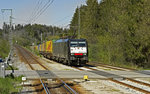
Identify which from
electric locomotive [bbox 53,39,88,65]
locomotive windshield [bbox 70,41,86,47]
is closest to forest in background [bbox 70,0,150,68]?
locomotive windshield [bbox 70,41,86,47]

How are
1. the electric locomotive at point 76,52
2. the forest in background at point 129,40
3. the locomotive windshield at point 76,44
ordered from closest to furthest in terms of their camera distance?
the electric locomotive at point 76,52 → the locomotive windshield at point 76,44 → the forest in background at point 129,40

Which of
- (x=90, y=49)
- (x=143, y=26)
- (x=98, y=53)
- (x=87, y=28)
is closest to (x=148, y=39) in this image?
(x=143, y=26)

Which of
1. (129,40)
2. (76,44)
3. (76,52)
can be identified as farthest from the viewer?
(129,40)

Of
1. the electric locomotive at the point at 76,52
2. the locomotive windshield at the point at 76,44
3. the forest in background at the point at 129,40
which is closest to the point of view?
A: the electric locomotive at the point at 76,52

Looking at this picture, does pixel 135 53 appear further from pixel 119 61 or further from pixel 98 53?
pixel 98 53

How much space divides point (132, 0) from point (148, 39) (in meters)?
11.3

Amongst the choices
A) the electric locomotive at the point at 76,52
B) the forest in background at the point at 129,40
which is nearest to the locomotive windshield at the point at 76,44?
the electric locomotive at the point at 76,52

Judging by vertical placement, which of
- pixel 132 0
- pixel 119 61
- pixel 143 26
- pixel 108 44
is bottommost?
pixel 119 61

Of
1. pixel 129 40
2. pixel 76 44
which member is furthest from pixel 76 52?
pixel 129 40

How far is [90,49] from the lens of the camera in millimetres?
41438

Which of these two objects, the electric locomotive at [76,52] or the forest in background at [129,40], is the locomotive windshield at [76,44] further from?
the forest in background at [129,40]

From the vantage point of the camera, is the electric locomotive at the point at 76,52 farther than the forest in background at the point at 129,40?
No

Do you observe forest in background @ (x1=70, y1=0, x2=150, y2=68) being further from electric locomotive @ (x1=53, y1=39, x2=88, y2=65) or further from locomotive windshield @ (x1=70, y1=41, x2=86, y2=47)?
electric locomotive @ (x1=53, y1=39, x2=88, y2=65)

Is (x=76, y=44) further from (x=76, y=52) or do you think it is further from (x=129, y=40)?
(x=129, y=40)
